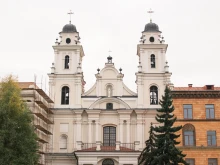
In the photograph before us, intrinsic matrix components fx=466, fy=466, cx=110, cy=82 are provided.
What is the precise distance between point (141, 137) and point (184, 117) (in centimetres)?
893

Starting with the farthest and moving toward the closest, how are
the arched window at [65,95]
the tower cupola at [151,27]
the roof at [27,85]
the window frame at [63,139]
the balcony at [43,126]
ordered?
the tower cupola at [151,27], the arched window at [65,95], the window frame at [63,139], the roof at [27,85], the balcony at [43,126]

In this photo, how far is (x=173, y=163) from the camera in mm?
38156

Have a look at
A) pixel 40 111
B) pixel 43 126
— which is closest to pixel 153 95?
pixel 43 126

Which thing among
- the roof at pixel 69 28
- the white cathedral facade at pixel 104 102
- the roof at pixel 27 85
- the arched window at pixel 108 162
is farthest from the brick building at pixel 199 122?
the roof at pixel 69 28

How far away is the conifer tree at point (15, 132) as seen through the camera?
36.7 metres

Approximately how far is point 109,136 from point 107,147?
119 inches

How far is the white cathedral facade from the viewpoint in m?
55.4

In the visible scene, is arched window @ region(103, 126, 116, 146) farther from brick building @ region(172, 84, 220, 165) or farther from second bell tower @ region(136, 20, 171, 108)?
brick building @ region(172, 84, 220, 165)

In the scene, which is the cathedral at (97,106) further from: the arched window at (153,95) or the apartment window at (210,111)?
the apartment window at (210,111)

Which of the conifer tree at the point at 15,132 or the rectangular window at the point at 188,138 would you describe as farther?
the rectangular window at the point at 188,138

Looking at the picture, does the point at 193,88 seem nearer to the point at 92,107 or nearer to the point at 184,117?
the point at 184,117

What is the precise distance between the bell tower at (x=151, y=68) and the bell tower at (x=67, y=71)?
7463 mm

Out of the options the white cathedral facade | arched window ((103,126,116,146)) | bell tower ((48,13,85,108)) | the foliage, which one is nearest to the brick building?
the foliage

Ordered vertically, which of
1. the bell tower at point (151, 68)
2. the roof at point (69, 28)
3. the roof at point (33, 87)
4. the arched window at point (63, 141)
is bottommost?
the arched window at point (63, 141)
